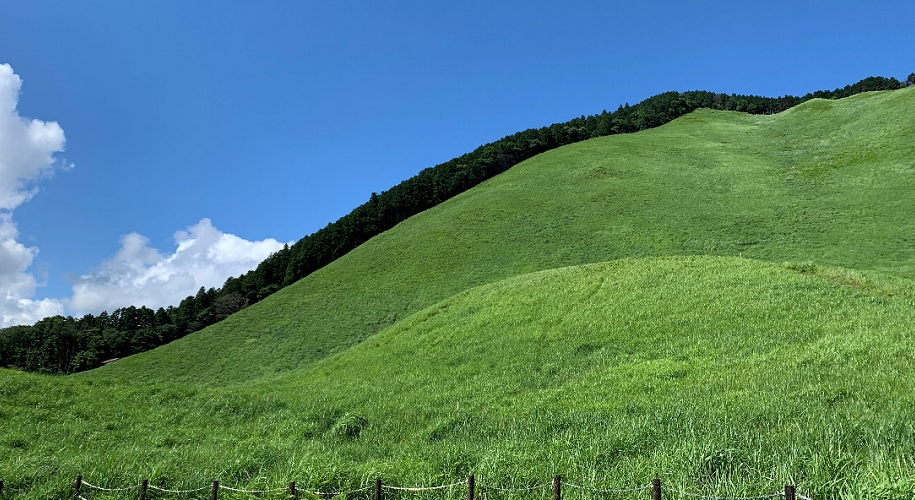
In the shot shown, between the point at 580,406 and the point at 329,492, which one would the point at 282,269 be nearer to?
the point at 580,406

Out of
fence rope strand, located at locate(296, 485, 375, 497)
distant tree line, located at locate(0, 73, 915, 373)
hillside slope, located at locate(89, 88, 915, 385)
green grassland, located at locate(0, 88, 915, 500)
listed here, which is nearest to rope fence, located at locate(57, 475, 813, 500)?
fence rope strand, located at locate(296, 485, 375, 497)

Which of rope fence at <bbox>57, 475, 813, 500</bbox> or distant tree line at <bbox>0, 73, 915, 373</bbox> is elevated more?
distant tree line at <bbox>0, 73, 915, 373</bbox>

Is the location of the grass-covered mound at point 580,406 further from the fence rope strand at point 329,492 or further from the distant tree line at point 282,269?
the distant tree line at point 282,269

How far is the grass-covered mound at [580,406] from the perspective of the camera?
963cm

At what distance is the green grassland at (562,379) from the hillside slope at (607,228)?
0.46 meters

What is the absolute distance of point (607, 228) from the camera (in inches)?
2537

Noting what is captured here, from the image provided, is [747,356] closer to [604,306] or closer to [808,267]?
[604,306]

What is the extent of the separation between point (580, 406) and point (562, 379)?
16.5ft

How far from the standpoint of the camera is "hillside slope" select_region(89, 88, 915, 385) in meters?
49.4

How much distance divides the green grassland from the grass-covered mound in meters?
0.09

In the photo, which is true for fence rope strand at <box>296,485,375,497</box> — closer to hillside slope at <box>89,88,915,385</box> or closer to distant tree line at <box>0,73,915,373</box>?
hillside slope at <box>89,88,915,385</box>

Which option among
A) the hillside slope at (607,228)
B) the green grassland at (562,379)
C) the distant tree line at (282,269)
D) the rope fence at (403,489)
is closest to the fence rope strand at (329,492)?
the rope fence at (403,489)

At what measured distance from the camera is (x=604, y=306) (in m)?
29.6

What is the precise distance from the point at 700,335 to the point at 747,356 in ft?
11.9
